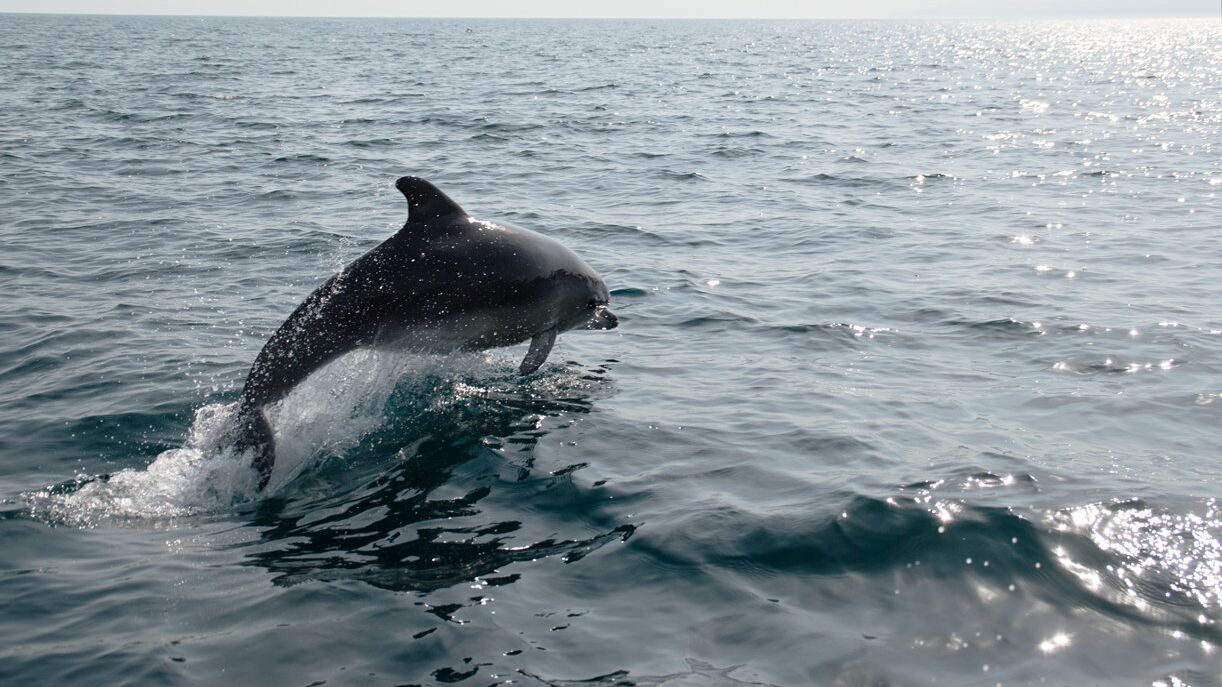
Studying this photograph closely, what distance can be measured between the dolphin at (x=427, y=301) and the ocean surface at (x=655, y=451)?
33 cm

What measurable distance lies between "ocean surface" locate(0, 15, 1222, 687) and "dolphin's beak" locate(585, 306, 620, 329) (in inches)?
19.7

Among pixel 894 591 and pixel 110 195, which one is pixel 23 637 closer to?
pixel 894 591

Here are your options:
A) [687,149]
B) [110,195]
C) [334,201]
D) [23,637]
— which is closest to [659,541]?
[23,637]

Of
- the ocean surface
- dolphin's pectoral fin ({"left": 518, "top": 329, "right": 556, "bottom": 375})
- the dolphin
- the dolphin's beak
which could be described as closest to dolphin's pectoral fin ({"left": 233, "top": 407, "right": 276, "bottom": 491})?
the dolphin

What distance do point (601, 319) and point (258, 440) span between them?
381cm

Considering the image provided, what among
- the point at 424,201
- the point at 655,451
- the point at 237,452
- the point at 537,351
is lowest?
the point at 655,451

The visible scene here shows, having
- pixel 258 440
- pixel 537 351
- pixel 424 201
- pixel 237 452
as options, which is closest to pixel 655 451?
pixel 537 351

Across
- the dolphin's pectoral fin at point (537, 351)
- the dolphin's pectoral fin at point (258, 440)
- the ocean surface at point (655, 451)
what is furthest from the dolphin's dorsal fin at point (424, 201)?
the dolphin's pectoral fin at point (258, 440)

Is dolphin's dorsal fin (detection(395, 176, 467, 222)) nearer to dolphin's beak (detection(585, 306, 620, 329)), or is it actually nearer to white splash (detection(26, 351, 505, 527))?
white splash (detection(26, 351, 505, 527))

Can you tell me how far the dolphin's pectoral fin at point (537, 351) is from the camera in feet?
32.5

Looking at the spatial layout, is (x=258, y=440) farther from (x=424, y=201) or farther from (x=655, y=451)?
(x=655, y=451)

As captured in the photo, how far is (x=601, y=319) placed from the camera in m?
10.8

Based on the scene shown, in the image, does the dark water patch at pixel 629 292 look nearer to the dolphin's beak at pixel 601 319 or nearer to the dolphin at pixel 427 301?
the dolphin's beak at pixel 601 319

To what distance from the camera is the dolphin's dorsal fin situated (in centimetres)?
898
